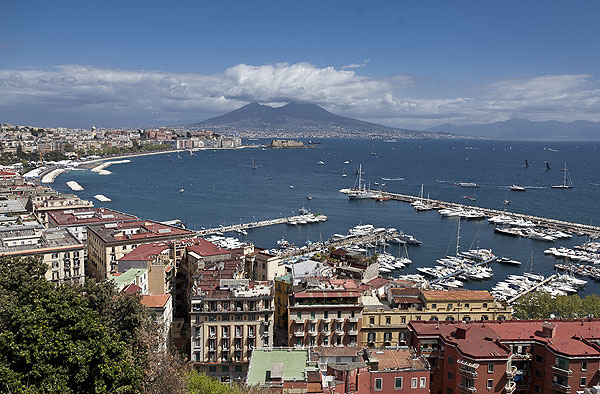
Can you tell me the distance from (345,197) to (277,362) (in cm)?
6659

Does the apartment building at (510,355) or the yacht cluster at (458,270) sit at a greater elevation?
the apartment building at (510,355)

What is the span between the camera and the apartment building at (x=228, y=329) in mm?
18922

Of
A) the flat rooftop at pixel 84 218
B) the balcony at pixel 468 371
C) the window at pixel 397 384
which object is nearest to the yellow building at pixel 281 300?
the window at pixel 397 384

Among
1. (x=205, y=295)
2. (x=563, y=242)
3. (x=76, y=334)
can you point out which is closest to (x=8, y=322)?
(x=76, y=334)

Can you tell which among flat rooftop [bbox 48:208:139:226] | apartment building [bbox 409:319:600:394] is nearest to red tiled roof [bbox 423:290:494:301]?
apartment building [bbox 409:319:600:394]

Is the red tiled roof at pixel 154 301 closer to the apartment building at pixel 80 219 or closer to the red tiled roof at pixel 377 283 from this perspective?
the red tiled roof at pixel 377 283

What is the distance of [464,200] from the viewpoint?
7694 centimetres

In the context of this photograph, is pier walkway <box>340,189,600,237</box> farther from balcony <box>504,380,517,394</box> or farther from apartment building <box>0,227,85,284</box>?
apartment building <box>0,227,85,284</box>

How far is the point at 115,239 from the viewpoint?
2944 cm

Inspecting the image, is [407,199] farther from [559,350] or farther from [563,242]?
[559,350]

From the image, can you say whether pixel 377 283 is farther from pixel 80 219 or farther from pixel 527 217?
pixel 527 217

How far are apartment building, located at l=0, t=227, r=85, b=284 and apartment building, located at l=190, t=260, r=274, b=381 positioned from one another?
11.6m

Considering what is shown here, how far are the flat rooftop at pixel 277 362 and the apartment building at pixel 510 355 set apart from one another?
3.96 metres

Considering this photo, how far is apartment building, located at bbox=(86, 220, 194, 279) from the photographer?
1137 inches
